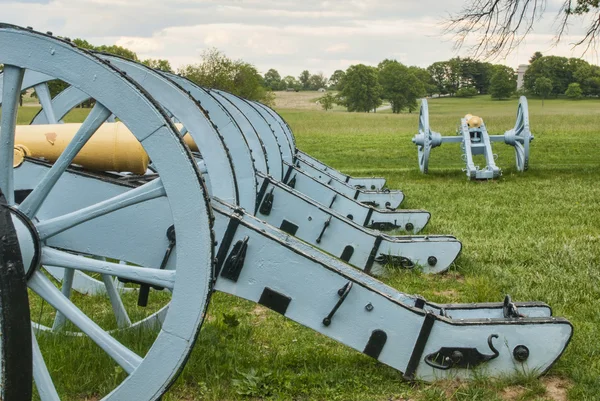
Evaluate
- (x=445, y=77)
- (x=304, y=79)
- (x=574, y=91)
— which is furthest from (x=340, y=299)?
(x=304, y=79)

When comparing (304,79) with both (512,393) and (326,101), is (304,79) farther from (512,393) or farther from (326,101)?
(512,393)

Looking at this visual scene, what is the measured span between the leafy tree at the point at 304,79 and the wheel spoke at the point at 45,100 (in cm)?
13090

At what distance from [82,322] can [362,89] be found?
271ft

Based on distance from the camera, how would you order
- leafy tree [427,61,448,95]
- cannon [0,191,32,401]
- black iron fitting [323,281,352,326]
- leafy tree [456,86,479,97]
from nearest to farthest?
cannon [0,191,32,401]
black iron fitting [323,281,352,326]
leafy tree [456,86,479,97]
leafy tree [427,61,448,95]

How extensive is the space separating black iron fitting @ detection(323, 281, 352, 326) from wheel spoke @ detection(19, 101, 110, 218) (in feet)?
4.12

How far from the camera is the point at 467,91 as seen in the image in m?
69.5

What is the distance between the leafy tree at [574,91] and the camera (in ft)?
167

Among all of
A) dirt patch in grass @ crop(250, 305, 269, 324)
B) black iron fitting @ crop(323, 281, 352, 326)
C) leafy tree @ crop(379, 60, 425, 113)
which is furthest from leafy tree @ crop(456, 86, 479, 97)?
black iron fitting @ crop(323, 281, 352, 326)

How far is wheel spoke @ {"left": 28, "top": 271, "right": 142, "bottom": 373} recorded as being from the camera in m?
2.56

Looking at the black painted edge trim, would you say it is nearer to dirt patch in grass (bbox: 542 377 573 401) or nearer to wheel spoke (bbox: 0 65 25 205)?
dirt patch in grass (bbox: 542 377 573 401)

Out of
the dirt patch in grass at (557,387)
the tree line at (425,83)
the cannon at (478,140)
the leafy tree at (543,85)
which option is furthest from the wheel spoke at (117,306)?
the tree line at (425,83)

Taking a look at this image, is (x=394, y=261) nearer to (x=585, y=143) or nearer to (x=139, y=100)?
(x=139, y=100)

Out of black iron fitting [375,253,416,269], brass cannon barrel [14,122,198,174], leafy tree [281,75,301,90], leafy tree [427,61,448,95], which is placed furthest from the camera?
leafy tree [281,75,301,90]

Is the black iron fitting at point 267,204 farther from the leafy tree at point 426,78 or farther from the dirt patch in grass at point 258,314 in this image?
the leafy tree at point 426,78
